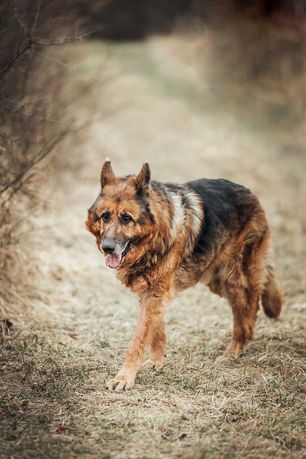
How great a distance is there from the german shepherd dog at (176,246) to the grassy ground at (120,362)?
357mm

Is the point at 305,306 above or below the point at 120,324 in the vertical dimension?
above

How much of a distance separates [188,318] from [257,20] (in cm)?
1811

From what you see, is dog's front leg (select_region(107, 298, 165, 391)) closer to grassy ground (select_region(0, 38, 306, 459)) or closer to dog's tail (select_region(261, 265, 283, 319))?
grassy ground (select_region(0, 38, 306, 459))

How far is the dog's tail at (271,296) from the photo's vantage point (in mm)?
6805

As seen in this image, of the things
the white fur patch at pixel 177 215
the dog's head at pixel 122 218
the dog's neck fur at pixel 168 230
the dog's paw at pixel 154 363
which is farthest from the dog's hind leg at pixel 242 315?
the dog's head at pixel 122 218

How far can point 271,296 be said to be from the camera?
6.88 metres

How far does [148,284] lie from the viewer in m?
5.76

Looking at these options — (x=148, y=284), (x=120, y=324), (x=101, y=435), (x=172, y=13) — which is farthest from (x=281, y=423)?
(x=172, y=13)

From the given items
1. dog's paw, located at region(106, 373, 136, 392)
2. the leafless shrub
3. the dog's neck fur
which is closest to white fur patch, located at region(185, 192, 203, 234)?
the dog's neck fur

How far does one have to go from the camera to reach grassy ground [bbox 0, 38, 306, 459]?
14.5ft

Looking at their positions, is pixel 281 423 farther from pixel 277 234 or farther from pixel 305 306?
pixel 277 234

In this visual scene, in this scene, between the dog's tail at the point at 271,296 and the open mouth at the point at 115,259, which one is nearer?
the open mouth at the point at 115,259

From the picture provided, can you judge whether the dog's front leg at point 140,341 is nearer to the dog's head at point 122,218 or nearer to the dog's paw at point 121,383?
the dog's paw at point 121,383

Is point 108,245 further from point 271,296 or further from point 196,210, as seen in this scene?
point 271,296
